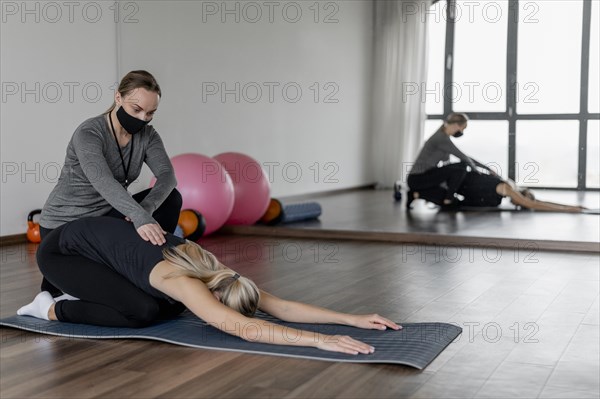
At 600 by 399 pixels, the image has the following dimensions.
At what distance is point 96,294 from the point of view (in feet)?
9.48

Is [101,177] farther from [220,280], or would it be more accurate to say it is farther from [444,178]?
[444,178]

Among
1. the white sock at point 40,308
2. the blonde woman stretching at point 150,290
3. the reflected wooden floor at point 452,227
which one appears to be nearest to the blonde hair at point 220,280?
the blonde woman stretching at point 150,290

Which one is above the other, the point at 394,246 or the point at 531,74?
the point at 531,74

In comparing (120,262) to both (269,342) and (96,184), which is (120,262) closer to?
(96,184)

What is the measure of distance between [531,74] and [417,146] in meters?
1.65

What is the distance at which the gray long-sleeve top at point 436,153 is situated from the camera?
7.12 metres

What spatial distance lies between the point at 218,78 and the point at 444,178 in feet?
7.26

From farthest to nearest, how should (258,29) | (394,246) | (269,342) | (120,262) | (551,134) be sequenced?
(551,134), (258,29), (394,246), (120,262), (269,342)

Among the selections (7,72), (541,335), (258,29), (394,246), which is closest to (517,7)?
(258,29)

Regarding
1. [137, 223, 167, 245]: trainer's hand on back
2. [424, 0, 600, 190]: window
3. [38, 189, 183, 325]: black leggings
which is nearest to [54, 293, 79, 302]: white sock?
[38, 189, 183, 325]: black leggings

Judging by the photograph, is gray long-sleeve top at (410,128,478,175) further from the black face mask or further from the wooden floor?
the black face mask

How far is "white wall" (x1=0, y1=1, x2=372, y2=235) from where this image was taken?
5473 millimetres

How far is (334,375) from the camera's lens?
2369 millimetres

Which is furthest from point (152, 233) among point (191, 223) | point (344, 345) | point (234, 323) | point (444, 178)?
point (444, 178)
